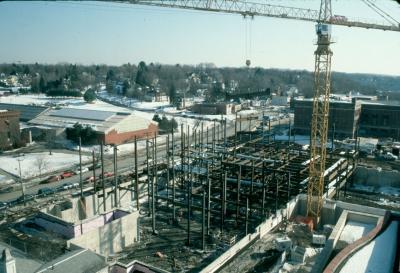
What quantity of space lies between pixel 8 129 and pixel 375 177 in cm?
2686

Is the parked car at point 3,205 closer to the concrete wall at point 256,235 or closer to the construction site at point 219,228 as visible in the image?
the construction site at point 219,228

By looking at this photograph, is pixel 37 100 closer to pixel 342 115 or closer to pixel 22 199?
pixel 22 199

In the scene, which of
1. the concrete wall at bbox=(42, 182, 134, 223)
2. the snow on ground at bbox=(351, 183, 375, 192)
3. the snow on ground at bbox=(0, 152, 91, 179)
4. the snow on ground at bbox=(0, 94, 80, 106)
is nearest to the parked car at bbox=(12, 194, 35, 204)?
the concrete wall at bbox=(42, 182, 134, 223)

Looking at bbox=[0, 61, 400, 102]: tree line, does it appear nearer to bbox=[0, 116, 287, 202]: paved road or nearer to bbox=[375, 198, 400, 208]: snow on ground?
bbox=[0, 116, 287, 202]: paved road

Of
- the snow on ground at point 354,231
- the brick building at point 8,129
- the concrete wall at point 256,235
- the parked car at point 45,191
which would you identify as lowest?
the concrete wall at point 256,235

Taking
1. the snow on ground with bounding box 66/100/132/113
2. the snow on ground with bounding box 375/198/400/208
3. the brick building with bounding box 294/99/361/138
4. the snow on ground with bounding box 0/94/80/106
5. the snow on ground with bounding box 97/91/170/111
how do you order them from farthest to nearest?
the snow on ground with bounding box 0/94/80/106 < the snow on ground with bounding box 97/91/170/111 < the snow on ground with bounding box 66/100/132/113 < the brick building with bounding box 294/99/361/138 < the snow on ground with bounding box 375/198/400/208

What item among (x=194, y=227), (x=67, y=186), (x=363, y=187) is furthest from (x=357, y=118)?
(x=67, y=186)

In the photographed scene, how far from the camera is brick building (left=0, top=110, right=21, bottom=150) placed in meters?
28.7

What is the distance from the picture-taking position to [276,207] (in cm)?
1678

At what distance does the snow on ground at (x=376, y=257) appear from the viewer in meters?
9.44

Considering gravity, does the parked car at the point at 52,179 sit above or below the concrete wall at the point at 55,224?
below

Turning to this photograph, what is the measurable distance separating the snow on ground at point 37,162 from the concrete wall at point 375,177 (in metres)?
18.4

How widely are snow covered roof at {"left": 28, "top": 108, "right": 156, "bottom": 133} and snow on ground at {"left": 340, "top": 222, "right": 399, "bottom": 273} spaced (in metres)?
23.5

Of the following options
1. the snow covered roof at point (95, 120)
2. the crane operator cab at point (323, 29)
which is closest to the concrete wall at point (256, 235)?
the crane operator cab at point (323, 29)
